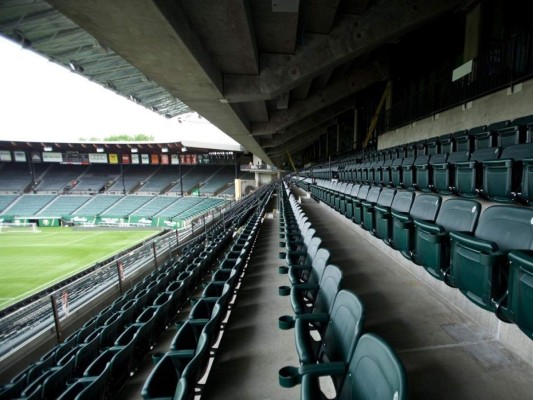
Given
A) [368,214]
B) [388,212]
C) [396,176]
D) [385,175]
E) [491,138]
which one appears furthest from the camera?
[385,175]

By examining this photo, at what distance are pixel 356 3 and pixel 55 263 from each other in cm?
1700

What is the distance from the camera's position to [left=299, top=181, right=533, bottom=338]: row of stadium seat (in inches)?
41.8

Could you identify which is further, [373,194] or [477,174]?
[373,194]

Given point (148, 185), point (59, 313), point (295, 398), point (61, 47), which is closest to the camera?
point (295, 398)

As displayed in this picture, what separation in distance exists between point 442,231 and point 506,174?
3.19 feet

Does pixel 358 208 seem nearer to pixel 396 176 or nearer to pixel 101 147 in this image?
pixel 396 176

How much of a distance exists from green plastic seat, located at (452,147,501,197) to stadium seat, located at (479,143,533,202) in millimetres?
83

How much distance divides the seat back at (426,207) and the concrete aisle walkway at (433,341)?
55 centimetres

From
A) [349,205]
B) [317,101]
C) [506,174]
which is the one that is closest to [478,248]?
[506,174]

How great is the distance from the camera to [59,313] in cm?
419

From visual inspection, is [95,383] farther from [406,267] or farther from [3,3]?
[3,3]

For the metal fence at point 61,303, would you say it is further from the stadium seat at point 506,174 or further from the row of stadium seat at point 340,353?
the stadium seat at point 506,174

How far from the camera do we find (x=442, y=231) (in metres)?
1.61

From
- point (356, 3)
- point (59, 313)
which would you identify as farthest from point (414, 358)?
point (59, 313)
